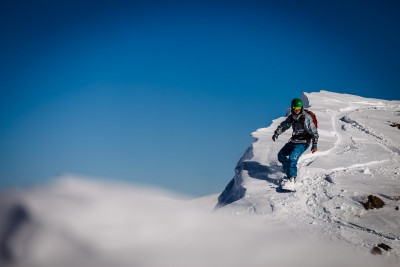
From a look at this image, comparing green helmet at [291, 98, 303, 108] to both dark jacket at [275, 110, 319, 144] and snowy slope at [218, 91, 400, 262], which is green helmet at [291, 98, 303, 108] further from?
snowy slope at [218, 91, 400, 262]

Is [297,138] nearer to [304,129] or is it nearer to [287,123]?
[304,129]

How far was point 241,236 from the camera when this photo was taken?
489cm

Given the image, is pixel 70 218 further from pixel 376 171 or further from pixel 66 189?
pixel 376 171

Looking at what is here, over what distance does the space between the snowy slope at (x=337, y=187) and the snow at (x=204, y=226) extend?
0.02 m

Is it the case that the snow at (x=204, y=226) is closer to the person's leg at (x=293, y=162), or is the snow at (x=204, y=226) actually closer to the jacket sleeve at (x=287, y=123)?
the person's leg at (x=293, y=162)

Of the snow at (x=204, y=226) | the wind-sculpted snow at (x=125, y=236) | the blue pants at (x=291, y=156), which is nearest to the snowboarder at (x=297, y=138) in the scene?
the blue pants at (x=291, y=156)

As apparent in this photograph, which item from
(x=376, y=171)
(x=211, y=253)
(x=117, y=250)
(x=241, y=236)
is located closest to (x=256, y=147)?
(x=376, y=171)

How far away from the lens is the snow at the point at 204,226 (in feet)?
12.6

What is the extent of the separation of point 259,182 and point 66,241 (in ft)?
17.7

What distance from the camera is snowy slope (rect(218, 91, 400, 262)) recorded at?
17.6 ft

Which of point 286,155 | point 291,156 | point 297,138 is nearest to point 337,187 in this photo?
point 291,156

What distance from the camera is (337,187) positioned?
7164 millimetres

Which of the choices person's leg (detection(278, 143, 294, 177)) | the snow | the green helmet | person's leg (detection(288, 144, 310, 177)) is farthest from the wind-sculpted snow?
the green helmet

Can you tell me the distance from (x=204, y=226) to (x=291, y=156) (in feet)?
11.5
